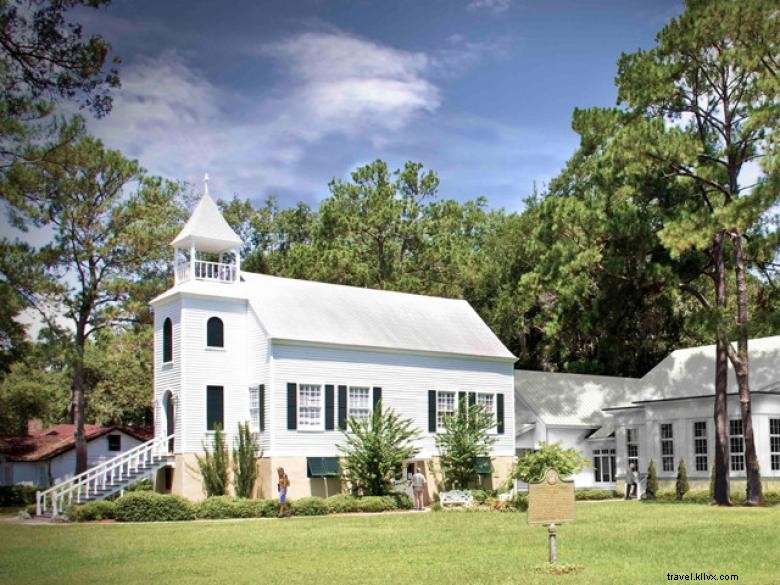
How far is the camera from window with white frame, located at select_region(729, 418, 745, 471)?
39000mm

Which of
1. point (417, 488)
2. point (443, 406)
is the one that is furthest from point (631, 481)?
point (417, 488)

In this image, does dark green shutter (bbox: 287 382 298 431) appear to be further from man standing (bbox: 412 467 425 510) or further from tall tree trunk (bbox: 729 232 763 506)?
tall tree trunk (bbox: 729 232 763 506)

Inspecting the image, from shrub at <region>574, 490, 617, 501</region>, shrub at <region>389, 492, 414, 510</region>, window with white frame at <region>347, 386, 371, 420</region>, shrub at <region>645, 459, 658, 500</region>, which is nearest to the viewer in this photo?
shrub at <region>389, 492, 414, 510</region>

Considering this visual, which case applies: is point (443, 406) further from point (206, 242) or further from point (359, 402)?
point (206, 242)

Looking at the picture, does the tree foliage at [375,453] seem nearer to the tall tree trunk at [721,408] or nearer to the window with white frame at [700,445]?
the tall tree trunk at [721,408]

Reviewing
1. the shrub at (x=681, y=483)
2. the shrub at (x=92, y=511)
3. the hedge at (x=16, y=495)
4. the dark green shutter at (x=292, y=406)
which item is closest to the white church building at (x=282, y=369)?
the dark green shutter at (x=292, y=406)

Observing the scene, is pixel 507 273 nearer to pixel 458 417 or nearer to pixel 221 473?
pixel 458 417

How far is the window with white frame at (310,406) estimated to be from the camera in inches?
1500

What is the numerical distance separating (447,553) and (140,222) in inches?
1182

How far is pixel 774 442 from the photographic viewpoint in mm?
39156

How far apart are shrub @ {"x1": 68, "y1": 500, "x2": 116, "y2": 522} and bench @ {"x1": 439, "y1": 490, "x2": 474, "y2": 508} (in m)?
11.3

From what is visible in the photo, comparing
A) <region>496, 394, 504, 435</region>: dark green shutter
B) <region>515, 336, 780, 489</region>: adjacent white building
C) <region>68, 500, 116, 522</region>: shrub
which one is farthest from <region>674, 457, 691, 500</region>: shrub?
<region>68, 500, 116, 522</region>: shrub

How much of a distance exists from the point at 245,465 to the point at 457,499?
25.5 feet

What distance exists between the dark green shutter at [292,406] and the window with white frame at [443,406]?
7048mm
